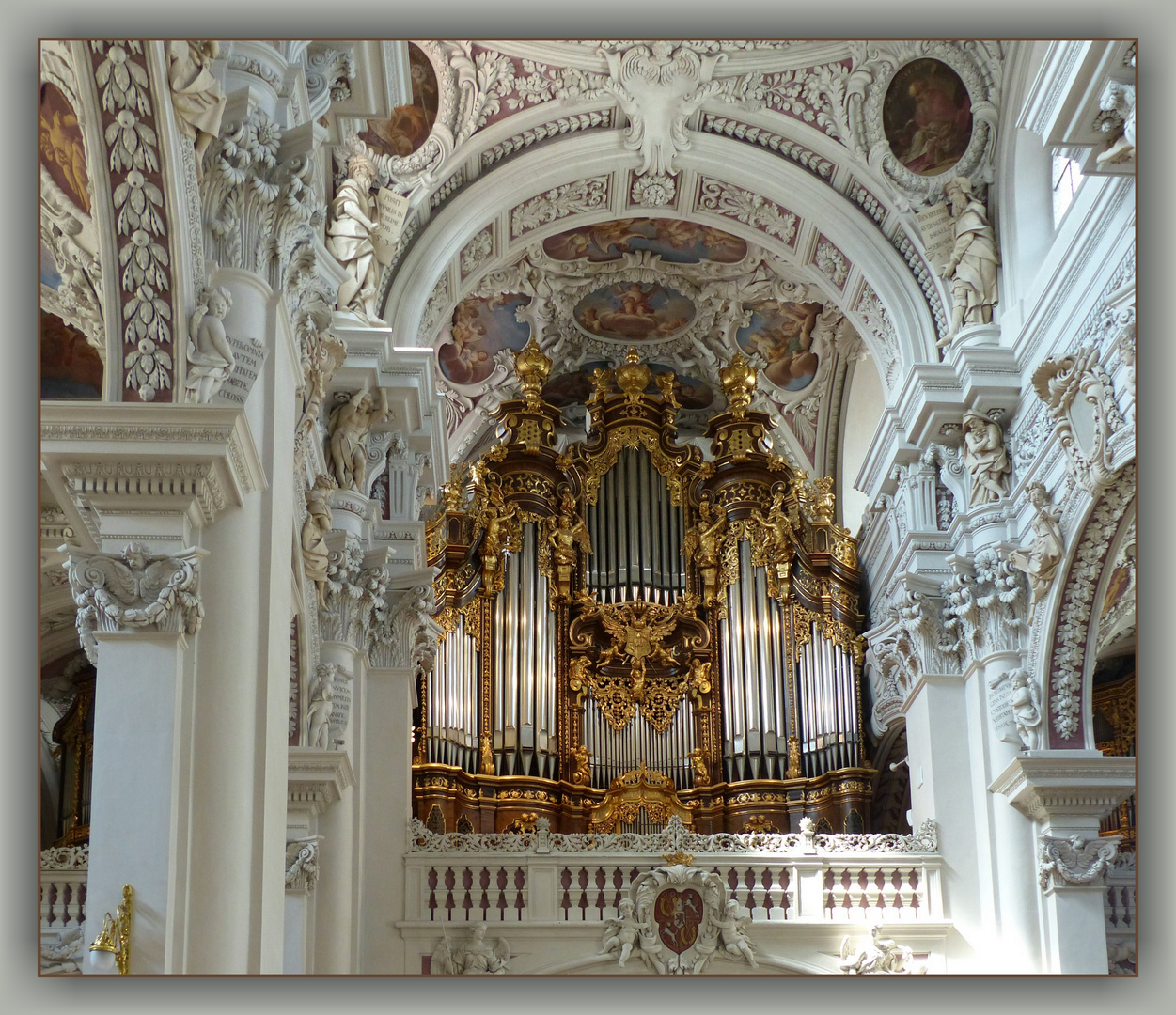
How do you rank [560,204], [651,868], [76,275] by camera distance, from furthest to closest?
[560,204], [651,868], [76,275]

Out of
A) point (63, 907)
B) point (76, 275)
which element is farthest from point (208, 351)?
point (63, 907)

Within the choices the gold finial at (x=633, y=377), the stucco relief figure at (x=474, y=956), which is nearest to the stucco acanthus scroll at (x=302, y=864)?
the stucco relief figure at (x=474, y=956)

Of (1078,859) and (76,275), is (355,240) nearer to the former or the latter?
(76,275)

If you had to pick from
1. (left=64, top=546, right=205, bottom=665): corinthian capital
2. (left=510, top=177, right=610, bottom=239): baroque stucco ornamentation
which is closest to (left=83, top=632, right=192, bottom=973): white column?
(left=64, top=546, right=205, bottom=665): corinthian capital

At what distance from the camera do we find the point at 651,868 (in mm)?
13945

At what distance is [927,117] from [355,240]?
4741mm

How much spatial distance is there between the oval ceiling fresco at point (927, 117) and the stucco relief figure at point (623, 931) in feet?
21.2

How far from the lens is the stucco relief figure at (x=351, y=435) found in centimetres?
1332

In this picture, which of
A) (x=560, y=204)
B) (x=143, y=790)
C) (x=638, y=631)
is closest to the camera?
(x=143, y=790)

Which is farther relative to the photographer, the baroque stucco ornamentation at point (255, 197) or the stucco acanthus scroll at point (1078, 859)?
the stucco acanthus scroll at point (1078, 859)

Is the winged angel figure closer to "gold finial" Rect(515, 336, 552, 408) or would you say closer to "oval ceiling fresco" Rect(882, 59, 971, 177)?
"oval ceiling fresco" Rect(882, 59, 971, 177)

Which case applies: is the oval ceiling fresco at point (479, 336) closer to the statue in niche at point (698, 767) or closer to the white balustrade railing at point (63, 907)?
the statue in niche at point (698, 767)

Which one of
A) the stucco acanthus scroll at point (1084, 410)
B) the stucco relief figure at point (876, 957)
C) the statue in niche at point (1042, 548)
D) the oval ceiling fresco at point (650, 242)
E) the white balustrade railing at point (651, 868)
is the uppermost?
the oval ceiling fresco at point (650, 242)

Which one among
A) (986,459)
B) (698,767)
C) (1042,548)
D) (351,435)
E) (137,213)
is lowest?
(698,767)
